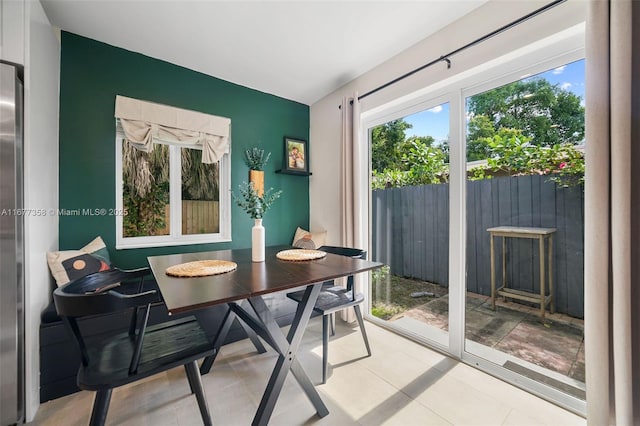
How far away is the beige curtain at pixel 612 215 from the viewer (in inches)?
47.5

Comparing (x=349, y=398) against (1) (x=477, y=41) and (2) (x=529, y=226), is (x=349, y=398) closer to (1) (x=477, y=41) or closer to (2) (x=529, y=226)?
(2) (x=529, y=226)

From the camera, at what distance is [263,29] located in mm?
2139

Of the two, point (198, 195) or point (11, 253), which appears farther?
point (198, 195)

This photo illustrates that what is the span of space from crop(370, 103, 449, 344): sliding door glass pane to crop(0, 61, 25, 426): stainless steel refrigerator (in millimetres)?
2717

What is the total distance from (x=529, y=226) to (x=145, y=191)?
132 inches

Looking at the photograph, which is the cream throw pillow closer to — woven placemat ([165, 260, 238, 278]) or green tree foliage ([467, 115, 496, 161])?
woven placemat ([165, 260, 238, 278])

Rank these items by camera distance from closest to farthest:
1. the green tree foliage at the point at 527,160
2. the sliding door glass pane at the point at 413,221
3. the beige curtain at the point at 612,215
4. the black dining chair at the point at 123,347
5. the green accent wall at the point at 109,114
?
the black dining chair at the point at 123,347, the beige curtain at the point at 612,215, the green tree foliage at the point at 527,160, the green accent wall at the point at 109,114, the sliding door glass pane at the point at 413,221

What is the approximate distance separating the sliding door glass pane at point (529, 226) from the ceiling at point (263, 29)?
33.4 inches

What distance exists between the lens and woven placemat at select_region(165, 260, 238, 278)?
1381 mm

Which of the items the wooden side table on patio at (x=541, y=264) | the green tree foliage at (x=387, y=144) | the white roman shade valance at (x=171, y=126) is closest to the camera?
the wooden side table on patio at (x=541, y=264)

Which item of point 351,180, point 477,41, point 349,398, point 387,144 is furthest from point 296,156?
point 349,398

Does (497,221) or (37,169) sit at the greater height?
(37,169)

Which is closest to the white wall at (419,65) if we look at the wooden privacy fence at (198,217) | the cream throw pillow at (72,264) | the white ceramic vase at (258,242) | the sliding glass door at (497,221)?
the sliding glass door at (497,221)

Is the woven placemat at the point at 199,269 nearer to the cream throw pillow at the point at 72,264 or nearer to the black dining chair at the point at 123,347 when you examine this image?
the black dining chair at the point at 123,347
